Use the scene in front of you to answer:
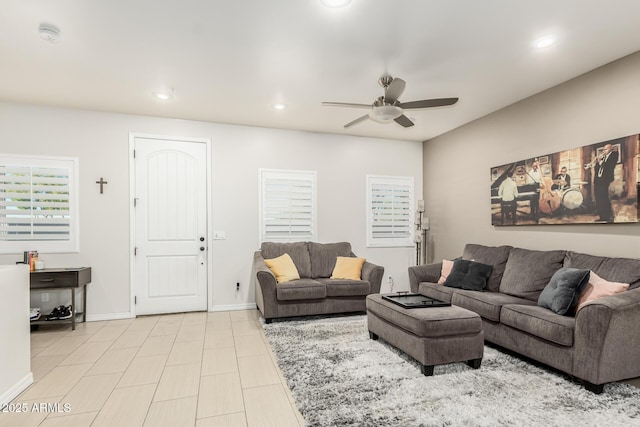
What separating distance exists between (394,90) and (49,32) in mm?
2825

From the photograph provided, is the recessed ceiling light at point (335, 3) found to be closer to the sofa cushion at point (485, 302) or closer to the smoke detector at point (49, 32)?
the smoke detector at point (49, 32)

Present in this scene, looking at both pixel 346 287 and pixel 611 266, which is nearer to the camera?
pixel 611 266

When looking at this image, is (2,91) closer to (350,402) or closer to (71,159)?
(71,159)

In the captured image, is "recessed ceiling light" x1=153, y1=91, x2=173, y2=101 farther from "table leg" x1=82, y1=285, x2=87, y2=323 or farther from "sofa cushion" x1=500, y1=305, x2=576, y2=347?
"sofa cushion" x1=500, y1=305, x2=576, y2=347

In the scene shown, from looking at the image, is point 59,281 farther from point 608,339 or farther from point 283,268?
point 608,339

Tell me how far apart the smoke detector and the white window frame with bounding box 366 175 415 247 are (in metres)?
4.41

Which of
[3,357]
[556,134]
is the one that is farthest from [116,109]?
[556,134]

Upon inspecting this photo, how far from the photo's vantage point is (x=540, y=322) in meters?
2.88

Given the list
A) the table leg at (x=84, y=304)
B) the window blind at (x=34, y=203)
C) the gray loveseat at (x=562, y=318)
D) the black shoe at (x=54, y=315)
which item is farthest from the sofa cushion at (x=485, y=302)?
the window blind at (x=34, y=203)

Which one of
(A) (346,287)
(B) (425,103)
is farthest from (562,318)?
(A) (346,287)

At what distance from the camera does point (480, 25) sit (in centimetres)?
271

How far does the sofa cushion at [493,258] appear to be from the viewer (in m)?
4.18

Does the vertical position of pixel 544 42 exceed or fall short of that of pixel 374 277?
it exceeds it

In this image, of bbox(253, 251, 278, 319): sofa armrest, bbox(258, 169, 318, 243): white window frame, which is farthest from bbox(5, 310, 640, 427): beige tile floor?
bbox(258, 169, 318, 243): white window frame
